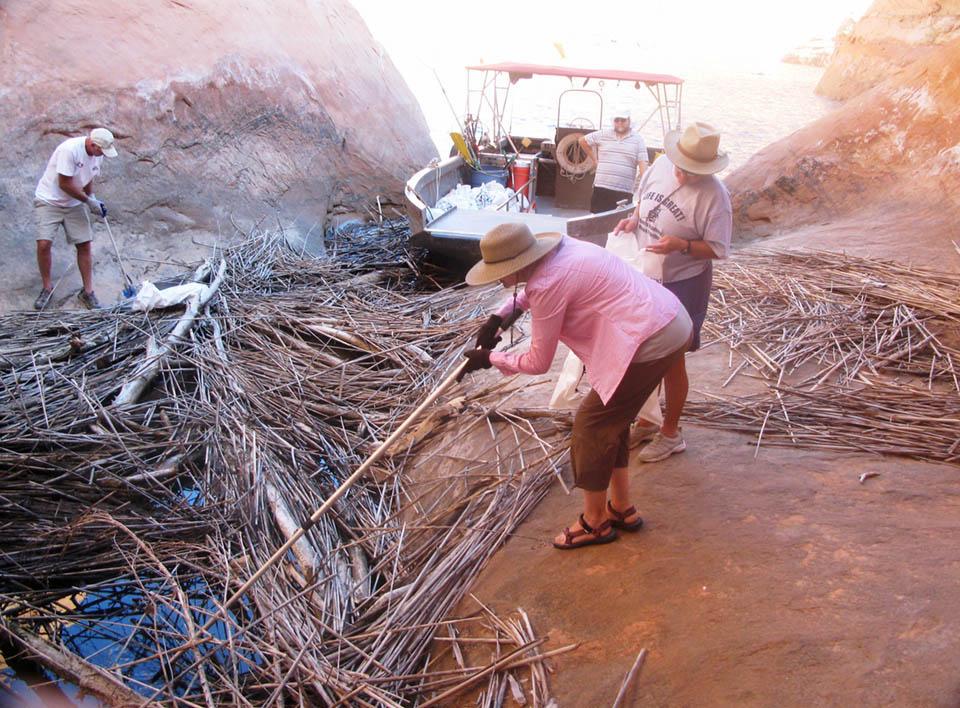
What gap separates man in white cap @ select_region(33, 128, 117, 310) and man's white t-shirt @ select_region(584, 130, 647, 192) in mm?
4766

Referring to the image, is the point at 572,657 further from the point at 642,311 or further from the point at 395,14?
the point at 395,14

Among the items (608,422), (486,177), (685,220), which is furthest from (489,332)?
(486,177)

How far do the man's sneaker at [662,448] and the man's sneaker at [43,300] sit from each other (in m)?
5.70

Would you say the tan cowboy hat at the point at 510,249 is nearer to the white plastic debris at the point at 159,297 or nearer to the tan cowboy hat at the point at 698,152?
the tan cowboy hat at the point at 698,152

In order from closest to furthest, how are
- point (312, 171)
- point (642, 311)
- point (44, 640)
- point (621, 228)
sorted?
point (642, 311) < point (44, 640) < point (621, 228) < point (312, 171)

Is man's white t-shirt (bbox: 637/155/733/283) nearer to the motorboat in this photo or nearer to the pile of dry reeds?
the pile of dry reeds

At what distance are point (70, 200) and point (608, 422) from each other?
229 inches

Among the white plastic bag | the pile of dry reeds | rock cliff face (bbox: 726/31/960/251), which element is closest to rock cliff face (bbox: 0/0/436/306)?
the pile of dry reeds

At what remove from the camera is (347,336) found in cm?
578

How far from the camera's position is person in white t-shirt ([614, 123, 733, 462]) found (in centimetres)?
328

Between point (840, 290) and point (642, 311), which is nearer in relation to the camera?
point (642, 311)

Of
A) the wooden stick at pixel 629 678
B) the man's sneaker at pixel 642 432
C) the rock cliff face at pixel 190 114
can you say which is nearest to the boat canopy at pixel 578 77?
the rock cliff face at pixel 190 114

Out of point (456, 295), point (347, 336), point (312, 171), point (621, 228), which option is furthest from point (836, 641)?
point (312, 171)

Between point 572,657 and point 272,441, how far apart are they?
2.32 meters
